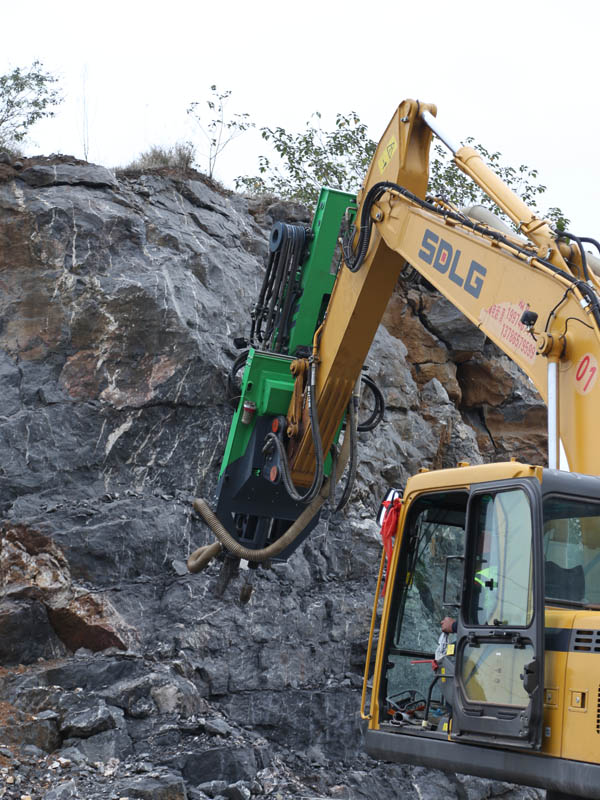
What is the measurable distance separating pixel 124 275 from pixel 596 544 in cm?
708

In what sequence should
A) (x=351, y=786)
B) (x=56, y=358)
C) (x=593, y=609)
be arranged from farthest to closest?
1. (x=56, y=358)
2. (x=351, y=786)
3. (x=593, y=609)

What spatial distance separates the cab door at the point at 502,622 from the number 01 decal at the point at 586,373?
0.48 metres

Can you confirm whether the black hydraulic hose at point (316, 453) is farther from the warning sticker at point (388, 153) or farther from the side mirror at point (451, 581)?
the side mirror at point (451, 581)

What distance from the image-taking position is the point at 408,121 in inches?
232

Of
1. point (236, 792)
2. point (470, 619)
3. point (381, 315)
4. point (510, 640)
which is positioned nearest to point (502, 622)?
point (510, 640)

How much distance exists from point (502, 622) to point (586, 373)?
3.90 feet

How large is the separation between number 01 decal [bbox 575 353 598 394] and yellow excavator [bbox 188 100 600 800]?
0.01 m

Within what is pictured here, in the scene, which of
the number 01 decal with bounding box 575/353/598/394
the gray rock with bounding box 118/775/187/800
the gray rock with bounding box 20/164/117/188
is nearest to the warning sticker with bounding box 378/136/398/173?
the number 01 decal with bounding box 575/353/598/394

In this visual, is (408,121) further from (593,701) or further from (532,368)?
(593,701)

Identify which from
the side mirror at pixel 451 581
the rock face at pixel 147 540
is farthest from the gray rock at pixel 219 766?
the side mirror at pixel 451 581

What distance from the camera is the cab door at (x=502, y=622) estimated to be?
3957mm

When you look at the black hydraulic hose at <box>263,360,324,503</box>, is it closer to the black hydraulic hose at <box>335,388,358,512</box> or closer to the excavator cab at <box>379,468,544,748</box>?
the black hydraulic hose at <box>335,388,358,512</box>

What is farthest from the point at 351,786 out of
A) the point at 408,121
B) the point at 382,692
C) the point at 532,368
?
the point at 408,121

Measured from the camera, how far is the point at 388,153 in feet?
20.3
